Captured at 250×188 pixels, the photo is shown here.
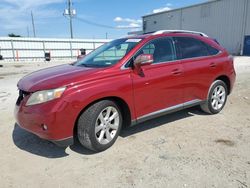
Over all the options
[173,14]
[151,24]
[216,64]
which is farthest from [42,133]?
[151,24]

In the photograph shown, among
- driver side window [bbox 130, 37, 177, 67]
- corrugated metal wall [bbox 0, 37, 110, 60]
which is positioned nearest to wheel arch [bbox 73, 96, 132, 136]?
driver side window [bbox 130, 37, 177, 67]

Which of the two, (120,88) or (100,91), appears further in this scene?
(120,88)

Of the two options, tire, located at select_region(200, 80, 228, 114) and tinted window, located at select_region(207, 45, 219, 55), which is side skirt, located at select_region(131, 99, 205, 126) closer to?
tire, located at select_region(200, 80, 228, 114)

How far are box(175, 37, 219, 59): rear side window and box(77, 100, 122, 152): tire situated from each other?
1.75m

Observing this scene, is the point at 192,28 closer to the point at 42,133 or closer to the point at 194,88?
the point at 194,88

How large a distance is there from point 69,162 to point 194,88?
2759 mm

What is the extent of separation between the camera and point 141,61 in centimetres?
374

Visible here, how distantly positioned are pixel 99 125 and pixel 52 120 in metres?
0.74

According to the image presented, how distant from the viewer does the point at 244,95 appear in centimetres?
696

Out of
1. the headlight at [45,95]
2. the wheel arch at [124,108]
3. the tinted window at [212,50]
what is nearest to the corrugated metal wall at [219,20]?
the tinted window at [212,50]

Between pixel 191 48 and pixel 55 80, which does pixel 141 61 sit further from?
pixel 191 48

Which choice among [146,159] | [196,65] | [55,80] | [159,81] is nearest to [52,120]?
[55,80]

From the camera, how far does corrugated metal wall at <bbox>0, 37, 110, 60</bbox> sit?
26903mm

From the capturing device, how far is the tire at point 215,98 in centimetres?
513
